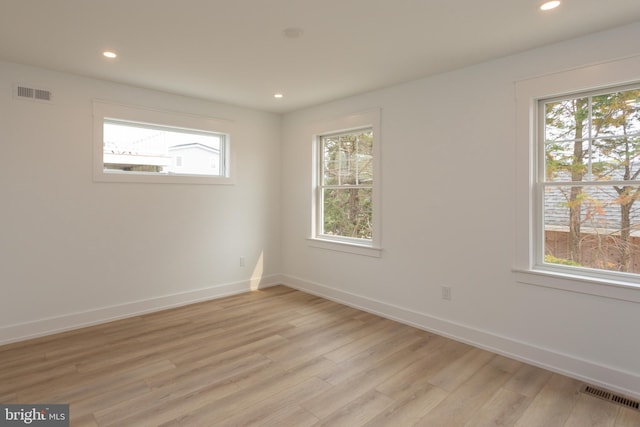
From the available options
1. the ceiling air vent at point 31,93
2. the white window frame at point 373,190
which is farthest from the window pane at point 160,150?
the white window frame at point 373,190

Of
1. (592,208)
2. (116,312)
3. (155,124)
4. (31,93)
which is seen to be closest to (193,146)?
(155,124)

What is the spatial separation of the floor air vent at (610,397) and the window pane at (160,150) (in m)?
4.37

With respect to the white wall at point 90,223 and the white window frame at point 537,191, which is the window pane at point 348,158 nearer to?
the white wall at point 90,223

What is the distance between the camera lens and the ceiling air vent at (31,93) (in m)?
3.29

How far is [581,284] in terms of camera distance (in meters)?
2.68

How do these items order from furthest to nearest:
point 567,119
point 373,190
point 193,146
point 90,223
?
point 193,146 → point 373,190 → point 90,223 → point 567,119

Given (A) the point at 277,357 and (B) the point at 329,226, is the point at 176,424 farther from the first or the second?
(B) the point at 329,226

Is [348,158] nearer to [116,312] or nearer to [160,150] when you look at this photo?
[160,150]

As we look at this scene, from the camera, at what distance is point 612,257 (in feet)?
8.79

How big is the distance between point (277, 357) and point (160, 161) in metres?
2.71

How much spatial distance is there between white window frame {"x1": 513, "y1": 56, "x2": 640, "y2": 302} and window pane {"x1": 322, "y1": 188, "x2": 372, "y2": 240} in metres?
1.73

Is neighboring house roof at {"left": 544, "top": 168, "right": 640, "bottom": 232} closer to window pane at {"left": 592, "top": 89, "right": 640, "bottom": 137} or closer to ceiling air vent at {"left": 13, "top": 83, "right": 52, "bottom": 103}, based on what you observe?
window pane at {"left": 592, "top": 89, "right": 640, "bottom": 137}

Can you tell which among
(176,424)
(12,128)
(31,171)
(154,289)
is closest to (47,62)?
(12,128)
